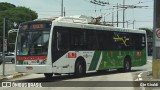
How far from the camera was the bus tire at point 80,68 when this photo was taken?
24231 millimetres

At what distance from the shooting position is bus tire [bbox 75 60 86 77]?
24231 millimetres

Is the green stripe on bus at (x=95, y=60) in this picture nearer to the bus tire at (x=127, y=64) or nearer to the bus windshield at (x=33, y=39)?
the bus tire at (x=127, y=64)

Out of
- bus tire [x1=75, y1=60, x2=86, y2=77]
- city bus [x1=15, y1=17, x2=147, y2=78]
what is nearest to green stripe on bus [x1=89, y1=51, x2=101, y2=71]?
city bus [x1=15, y1=17, x2=147, y2=78]

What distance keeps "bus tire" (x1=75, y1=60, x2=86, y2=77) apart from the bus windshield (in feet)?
9.77

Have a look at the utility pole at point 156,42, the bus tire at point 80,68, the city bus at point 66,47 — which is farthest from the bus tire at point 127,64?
the utility pole at point 156,42

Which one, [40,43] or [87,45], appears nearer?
[40,43]

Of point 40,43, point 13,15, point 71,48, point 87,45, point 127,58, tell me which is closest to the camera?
point 40,43

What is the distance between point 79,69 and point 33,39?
347 centimetres

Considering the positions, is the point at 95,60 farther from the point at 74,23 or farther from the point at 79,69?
the point at 74,23

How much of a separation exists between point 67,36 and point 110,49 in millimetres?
5641

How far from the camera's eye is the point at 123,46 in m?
29.9

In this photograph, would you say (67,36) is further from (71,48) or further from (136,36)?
(136,36)

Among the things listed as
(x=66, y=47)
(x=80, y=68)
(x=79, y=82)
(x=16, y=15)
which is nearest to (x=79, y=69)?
(x=80, y=68)

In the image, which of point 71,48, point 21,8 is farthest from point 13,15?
point 71,48
